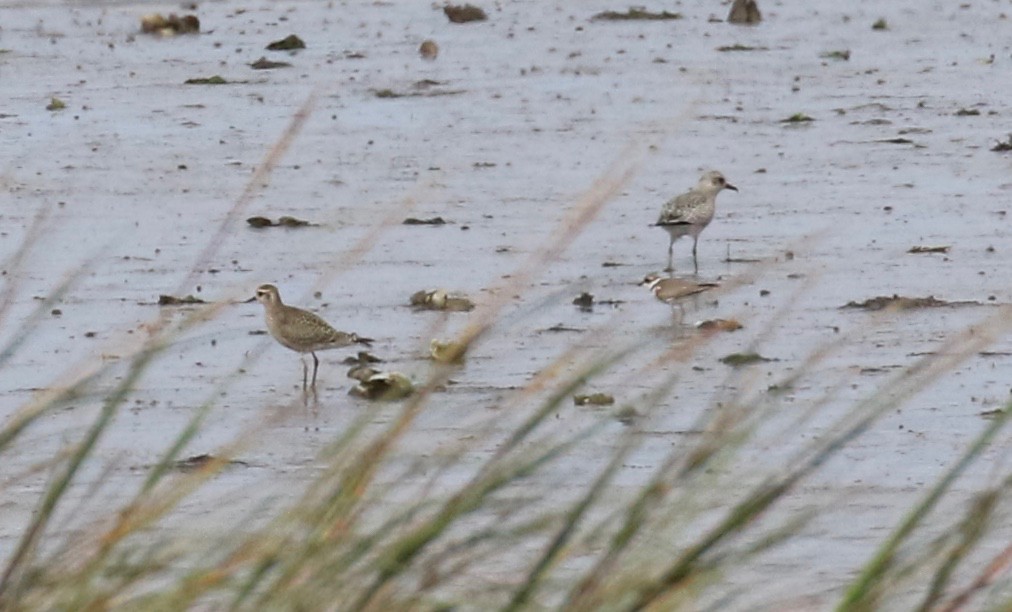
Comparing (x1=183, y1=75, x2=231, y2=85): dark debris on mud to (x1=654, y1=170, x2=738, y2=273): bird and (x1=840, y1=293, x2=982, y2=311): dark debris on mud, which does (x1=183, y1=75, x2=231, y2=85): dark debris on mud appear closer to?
(x1=654, y1=170, x2=738, y2=273): bird

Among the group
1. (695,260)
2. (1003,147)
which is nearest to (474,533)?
(695,260)

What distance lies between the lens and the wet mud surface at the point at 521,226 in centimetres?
764

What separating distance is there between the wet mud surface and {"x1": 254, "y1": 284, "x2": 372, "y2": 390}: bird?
0.58 feet

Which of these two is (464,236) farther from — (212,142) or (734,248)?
(212,142)

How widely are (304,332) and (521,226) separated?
344 centimetres

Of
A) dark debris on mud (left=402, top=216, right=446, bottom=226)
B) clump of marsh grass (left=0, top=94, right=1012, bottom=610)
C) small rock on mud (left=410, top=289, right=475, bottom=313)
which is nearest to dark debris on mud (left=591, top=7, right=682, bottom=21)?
dark debris on mud (left=402, top=216, right=446, bottom=226)

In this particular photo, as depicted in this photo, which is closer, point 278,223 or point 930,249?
point 930,249

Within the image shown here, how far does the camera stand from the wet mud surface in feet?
25.1

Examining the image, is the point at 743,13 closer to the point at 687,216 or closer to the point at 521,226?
the point at 521,226

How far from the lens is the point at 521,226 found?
13773 millimetres

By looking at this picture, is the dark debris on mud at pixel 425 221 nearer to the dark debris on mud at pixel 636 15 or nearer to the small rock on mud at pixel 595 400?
the small rock on mud at pixel 595 400

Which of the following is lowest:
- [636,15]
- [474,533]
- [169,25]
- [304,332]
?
[636,15]

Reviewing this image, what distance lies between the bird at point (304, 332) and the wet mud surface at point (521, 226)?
0.18 m

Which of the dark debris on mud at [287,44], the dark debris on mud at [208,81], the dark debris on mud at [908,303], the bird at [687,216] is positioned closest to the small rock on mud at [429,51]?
the dark debris on mud at [287,44]
